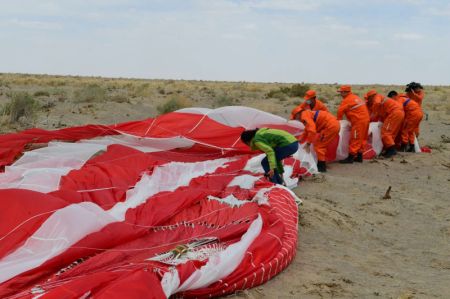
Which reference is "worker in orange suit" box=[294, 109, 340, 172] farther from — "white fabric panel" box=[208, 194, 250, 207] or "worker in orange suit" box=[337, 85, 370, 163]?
"white fabric panel" box=[208, 194, 250, 207]

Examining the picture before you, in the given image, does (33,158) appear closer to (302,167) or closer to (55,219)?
(55,219)

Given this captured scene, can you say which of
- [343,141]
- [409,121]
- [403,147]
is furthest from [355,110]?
[403,147]

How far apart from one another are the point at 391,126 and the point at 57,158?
261 inches

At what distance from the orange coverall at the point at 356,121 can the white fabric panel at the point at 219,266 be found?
5907mm

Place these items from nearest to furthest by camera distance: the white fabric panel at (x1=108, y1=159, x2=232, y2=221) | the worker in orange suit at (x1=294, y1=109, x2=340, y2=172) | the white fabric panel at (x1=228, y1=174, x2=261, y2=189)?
the white fabric panel at (x1=108, y1=159, x2=232, y2=221), the white fabric panel at (x1=228, y1=174, x2=261, y2=189), the worker in orange suit at (x1=294, y1=109, x2=340, y2=172)

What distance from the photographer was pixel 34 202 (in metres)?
4.67

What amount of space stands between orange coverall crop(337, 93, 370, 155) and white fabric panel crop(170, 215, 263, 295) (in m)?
5.91

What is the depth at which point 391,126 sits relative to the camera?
10727 mm

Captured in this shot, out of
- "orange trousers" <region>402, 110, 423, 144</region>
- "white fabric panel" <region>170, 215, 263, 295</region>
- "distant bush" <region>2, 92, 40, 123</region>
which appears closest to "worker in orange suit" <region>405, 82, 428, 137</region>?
"orange trousers" <region>402, 110, 423, 144</region>

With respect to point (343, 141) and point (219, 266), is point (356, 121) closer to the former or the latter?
point (343, 141)

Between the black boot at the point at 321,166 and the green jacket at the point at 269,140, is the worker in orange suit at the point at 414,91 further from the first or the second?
the green jacket at the point at 269,140

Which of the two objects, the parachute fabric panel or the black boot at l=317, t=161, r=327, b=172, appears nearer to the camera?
the parachute fabric panel

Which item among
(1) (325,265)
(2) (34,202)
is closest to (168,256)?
(2) (34,202)

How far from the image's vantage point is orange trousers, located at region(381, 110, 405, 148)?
420 inches
